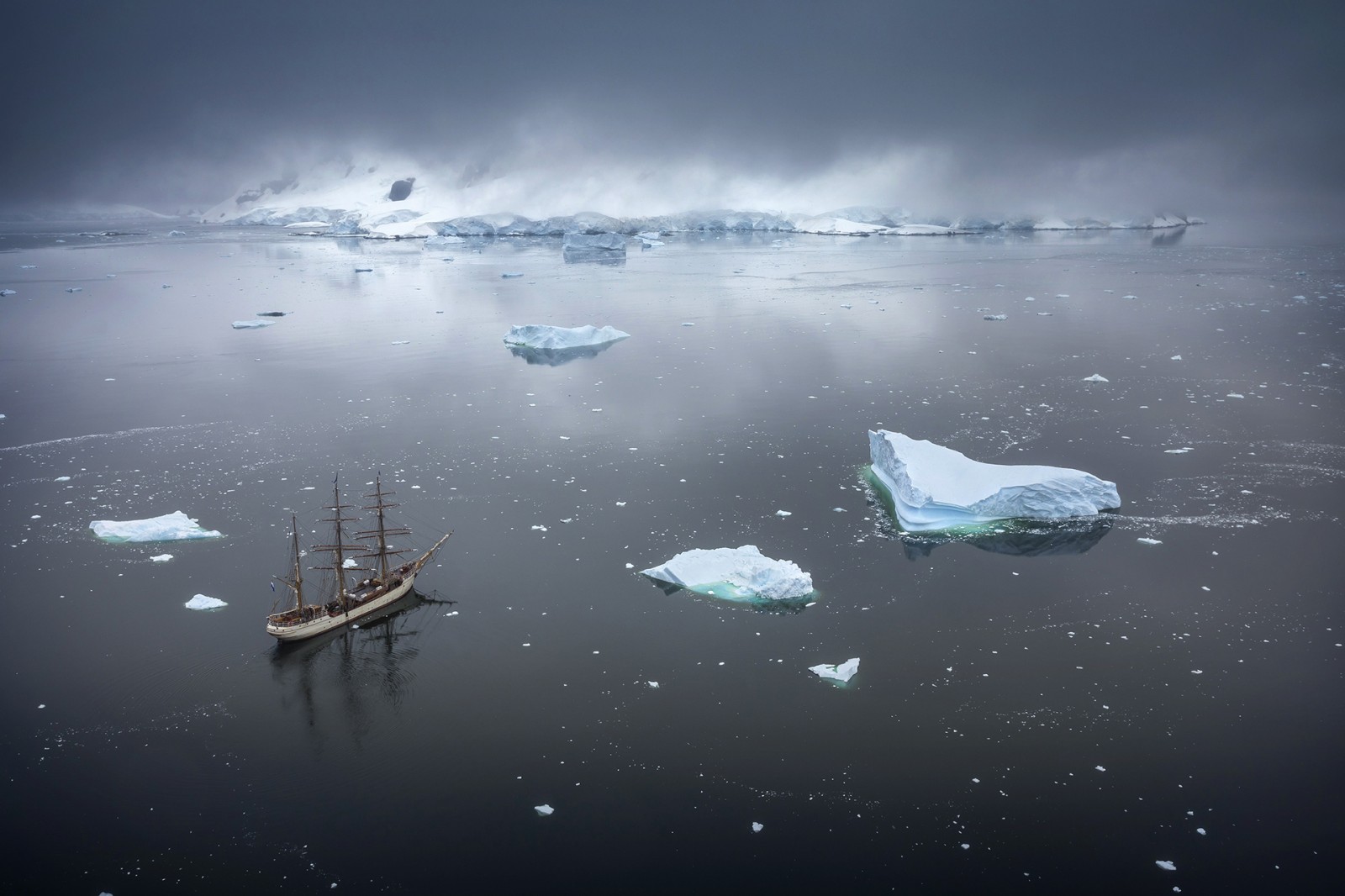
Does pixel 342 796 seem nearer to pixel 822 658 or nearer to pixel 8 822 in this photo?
pixel 8 822

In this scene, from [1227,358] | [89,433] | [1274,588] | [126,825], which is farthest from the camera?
[1227,358]

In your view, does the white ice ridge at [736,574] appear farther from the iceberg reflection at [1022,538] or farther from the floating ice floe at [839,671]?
the iceberg reflection at [1022,538]

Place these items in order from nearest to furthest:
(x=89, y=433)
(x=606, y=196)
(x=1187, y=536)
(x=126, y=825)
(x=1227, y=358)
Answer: (x=126, y=825) < (x=1187, y=536) < (x=89, y=433) < (x=1227, y=358) < (x=606, y=196)

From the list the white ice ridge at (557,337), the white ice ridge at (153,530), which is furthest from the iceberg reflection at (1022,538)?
the white ice ridge at (557,337)

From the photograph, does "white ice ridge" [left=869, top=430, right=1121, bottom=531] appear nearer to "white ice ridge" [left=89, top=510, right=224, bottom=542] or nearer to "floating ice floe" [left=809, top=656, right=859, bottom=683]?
"floating ice floe" [left=809, top=656, right=859, bottom=683]

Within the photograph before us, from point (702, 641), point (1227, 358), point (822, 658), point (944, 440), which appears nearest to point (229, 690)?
point (702, 641)

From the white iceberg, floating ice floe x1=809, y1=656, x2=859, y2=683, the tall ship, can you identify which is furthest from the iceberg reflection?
the white iceberg

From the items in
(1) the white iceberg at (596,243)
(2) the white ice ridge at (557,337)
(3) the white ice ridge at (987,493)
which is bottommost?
(3) the white ice ridge at (987,493)
